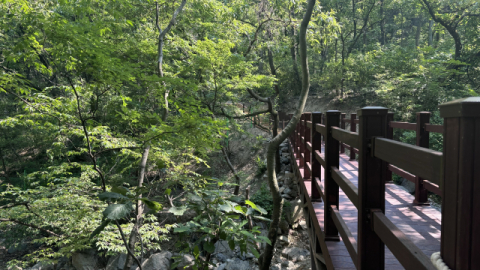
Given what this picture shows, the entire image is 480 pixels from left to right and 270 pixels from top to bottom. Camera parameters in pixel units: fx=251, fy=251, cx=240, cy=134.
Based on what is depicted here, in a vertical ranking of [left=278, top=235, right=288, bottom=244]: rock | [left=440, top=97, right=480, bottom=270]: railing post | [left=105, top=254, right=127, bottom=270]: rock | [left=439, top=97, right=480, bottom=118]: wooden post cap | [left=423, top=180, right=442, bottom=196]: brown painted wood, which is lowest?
[left=105, top=254, right=127, bottom=270]: rock

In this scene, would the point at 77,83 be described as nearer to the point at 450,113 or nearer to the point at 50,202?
the point at 50,202

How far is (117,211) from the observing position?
135 centimetres

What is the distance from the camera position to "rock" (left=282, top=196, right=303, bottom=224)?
341 inches

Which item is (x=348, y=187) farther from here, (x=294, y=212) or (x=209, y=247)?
(x=294, y=212)

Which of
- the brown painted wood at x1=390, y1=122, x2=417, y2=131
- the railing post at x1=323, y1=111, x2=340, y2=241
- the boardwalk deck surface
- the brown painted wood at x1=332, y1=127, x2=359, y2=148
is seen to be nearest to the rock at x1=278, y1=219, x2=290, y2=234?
the boardwalk deck surface

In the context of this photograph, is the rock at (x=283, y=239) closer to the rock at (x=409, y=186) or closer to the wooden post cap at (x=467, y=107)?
the rock at (x=409, y=186)

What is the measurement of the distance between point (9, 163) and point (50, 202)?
15.4 metres

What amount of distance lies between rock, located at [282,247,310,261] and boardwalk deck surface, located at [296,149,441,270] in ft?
14.0

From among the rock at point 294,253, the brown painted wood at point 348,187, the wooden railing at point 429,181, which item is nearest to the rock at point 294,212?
the rock at point 294,253

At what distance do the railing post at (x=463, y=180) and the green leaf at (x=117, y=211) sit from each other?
1.38 meters

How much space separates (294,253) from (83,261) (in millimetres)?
7898

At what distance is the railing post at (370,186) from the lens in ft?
4.73

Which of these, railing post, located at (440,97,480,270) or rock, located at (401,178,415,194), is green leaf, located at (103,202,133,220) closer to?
railing post, located at (440,97,480,270)

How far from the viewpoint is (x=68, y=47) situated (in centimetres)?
268
